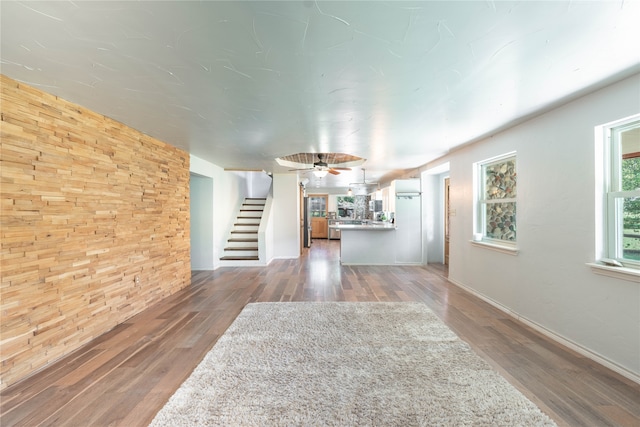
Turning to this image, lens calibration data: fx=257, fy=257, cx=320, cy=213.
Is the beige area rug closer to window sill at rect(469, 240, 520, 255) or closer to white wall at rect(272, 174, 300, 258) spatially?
window sill at rect(469, 240, 520, 255)

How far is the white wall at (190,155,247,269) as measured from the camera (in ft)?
16.8

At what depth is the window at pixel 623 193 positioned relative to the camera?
6.63 ft

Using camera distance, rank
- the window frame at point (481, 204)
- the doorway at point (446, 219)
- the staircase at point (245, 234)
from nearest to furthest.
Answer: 1. the window frame at point (481, 204)
2. the doorway at point (446, 219)
3. the staircase at point (245, 234)

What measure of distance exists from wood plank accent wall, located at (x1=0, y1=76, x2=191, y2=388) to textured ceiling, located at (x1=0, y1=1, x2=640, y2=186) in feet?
1.06

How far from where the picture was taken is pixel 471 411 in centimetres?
156

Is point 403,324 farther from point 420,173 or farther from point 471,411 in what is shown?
point 420,173

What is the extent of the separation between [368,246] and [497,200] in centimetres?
303

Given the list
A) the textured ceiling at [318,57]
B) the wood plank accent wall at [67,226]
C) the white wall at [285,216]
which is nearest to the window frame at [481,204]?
the textured ceiling at [318,57]

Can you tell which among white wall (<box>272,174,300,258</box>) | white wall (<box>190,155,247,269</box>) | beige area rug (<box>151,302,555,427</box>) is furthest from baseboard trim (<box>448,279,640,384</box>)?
white wall (<box>190,155,247,269</box>)

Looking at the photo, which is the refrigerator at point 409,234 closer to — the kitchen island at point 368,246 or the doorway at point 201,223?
the kitchen island at point 368,246

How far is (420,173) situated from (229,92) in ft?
16.1

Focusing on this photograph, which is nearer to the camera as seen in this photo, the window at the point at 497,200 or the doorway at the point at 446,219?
the window at the point at 497,200

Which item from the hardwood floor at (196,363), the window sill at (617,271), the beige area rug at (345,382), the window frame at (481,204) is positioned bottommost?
the hardwood floor at (196,363)

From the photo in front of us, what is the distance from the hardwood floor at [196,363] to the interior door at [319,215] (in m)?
7.86
